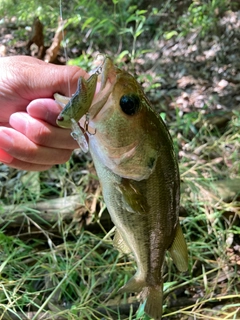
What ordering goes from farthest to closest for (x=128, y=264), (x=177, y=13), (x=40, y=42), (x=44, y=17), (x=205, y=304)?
1. (x=177, y=13)
2. (x=44, y=17)
3. (x=40, y=42)
4. (x=128, y=264)
5. (x=205, y=304)

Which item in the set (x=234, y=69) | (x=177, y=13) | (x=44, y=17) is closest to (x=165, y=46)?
(x=177, y=13)

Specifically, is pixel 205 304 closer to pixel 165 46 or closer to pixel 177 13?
pixel 165 46

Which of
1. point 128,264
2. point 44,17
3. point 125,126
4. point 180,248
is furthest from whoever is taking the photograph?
point 44,17

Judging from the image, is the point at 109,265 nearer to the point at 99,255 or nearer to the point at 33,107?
the point at 99,255

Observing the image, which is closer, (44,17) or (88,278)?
(88,278)

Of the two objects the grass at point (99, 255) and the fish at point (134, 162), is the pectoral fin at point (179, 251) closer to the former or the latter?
the fish at point (134, 162)

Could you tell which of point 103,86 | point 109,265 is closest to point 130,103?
point 103,86

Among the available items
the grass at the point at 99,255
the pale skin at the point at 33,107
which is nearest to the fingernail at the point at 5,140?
the pale skin at the point at 33,107

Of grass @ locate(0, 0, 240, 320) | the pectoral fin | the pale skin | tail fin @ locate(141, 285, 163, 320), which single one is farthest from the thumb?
grass @ locate(0, 0, 240, 320)
